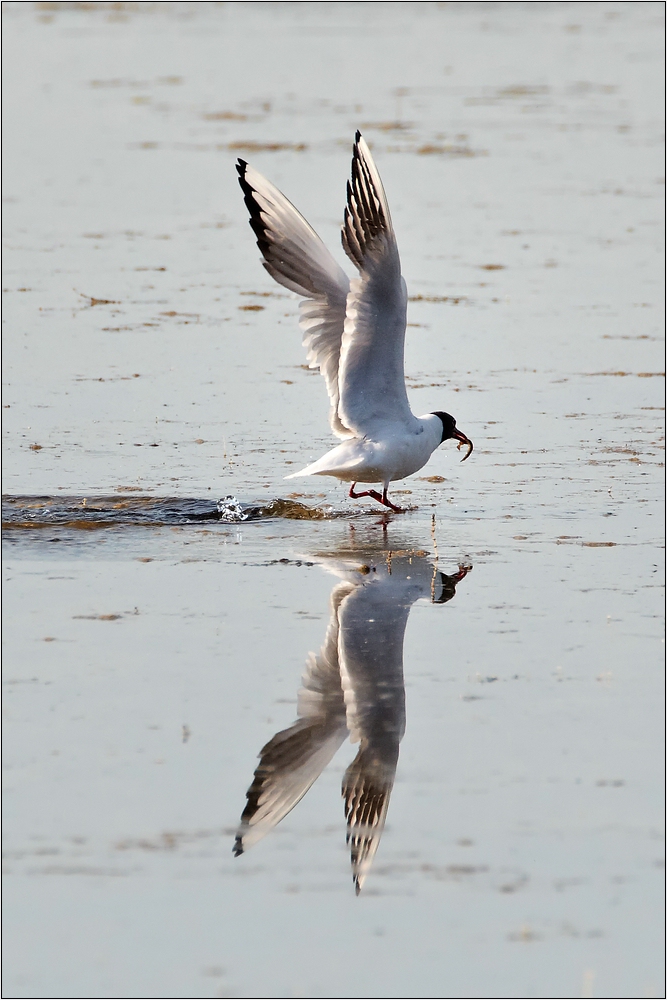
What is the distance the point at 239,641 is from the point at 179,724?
3.08 feet

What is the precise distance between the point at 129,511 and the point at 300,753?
321 centimetres

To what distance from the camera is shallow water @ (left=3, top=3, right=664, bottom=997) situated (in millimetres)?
4461

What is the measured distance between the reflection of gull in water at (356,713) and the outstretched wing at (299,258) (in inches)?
68.2

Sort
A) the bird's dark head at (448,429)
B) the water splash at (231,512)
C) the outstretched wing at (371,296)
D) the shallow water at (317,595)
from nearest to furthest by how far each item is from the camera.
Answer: the shallow water at (317,595)
the outstretched wing at (371,296)
the water splash at (231,512)
the bird's dark head at (448,429)

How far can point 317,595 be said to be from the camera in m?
7.27

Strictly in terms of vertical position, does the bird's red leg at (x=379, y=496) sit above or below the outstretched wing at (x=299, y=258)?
below

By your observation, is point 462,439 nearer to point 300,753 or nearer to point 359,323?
point 359,323

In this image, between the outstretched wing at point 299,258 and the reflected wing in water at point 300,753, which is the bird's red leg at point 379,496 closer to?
the outstretched wing at point 299,258

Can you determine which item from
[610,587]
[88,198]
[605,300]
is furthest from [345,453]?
[88,198]

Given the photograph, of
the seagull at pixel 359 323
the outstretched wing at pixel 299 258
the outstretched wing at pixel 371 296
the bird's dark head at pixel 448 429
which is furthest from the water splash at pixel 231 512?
the bird's dark head at pixel 448 429

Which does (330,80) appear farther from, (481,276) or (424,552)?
(424,552)

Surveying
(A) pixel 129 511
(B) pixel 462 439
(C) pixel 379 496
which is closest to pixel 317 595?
(A) pixel 129 511

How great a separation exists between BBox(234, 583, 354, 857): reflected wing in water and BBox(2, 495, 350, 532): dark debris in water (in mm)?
2225

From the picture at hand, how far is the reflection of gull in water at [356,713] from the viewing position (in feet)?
16.7
